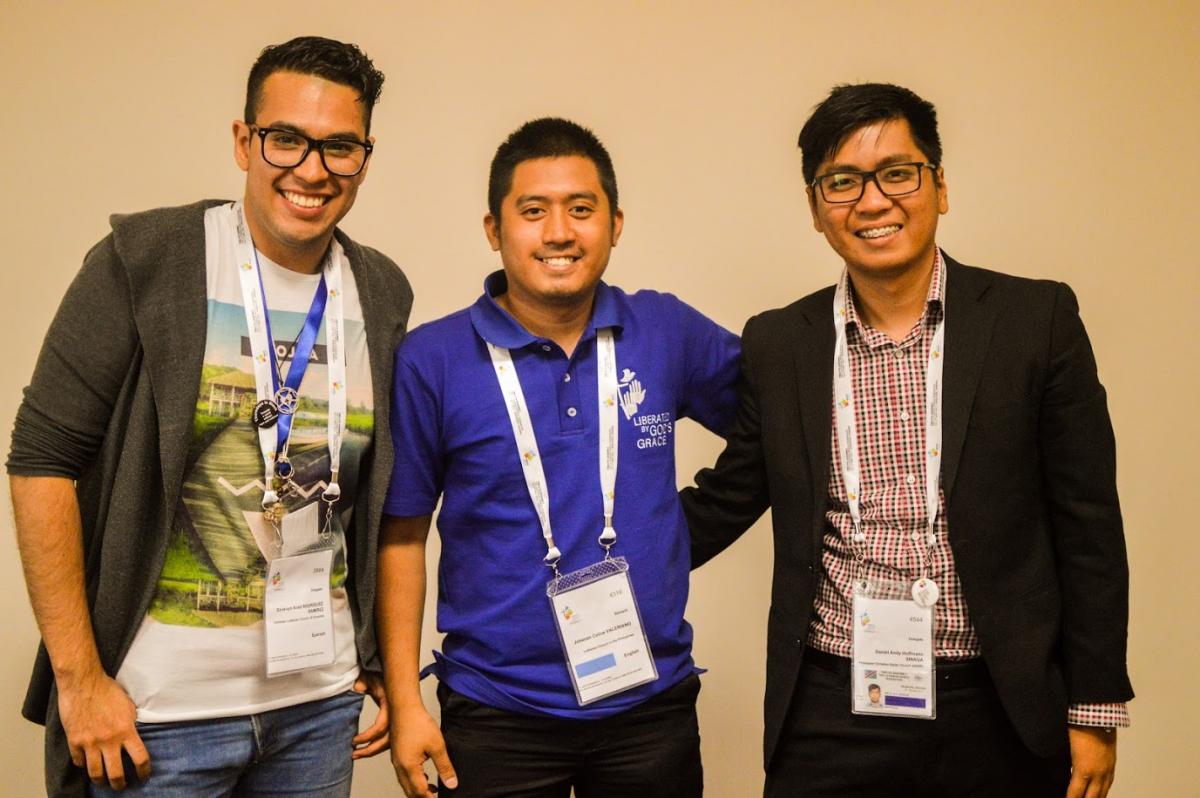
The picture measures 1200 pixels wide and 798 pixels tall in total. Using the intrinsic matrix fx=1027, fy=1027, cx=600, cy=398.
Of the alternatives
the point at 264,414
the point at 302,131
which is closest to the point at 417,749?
the point at 264,414

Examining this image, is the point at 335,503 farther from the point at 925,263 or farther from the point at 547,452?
the point at 925,263

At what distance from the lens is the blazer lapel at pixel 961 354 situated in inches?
70.1

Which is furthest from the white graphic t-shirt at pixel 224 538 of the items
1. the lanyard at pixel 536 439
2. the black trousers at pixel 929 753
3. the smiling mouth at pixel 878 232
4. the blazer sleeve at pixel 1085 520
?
the blazer sleeve at pixel 1085 520

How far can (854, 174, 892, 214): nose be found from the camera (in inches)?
73.2

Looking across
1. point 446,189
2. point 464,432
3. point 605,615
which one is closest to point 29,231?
point 446,189

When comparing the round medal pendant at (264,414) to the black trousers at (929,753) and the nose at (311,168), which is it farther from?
the black trousers at (929,753)

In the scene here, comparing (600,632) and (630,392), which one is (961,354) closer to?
(630,392)

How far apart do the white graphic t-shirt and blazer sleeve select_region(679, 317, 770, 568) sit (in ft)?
2.58

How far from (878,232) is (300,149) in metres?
1.04

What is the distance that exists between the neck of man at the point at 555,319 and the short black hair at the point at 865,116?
53cm

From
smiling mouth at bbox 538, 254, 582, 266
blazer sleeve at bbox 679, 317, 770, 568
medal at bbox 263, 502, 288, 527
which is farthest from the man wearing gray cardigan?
blazer sleeve at bbox 679, 317, 770, 568

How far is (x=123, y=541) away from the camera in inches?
64.9

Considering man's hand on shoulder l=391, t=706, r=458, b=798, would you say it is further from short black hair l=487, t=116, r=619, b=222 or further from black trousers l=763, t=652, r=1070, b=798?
short black hair l=487, t=116, r=619, b=222

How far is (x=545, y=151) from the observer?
2.01 metres
